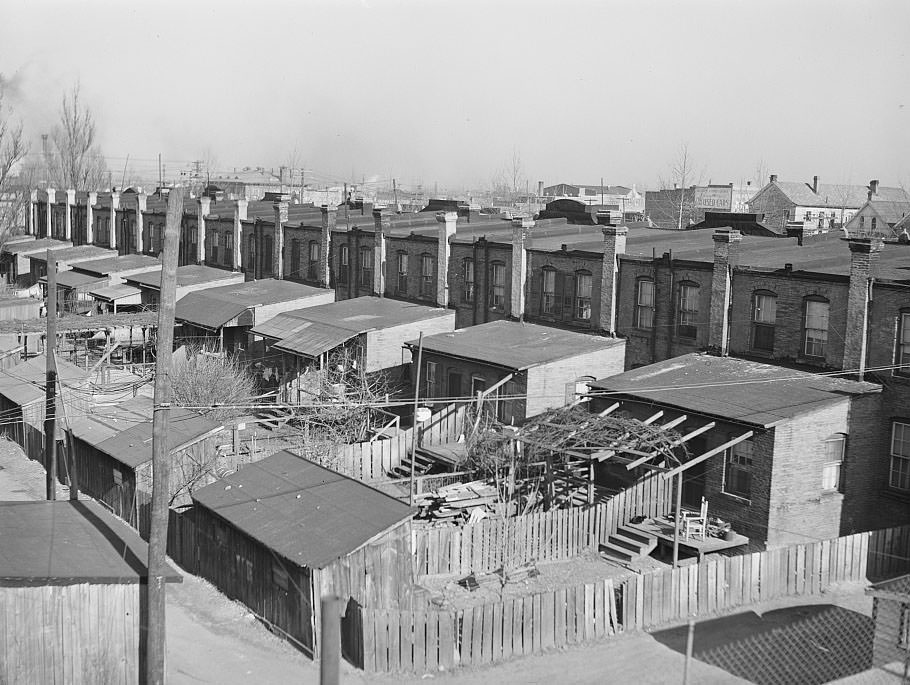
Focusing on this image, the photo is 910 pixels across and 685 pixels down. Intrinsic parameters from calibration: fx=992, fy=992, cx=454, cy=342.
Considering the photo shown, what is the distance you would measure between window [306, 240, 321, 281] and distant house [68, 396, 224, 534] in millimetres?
18860

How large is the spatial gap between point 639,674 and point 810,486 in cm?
892

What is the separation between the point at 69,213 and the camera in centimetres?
7925

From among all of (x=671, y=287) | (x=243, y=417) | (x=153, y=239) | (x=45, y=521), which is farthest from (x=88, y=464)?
(x=153, y=239)

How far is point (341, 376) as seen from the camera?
117 feet

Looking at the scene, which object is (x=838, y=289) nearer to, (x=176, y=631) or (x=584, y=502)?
(x=584, y=502)

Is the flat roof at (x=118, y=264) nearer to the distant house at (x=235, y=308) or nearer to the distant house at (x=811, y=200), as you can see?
the distant house at (x=235, y=308)

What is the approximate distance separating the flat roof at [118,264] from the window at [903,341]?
42845mm

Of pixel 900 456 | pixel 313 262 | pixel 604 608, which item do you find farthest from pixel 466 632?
pixel 313 262

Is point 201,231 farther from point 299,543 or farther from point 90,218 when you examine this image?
point 299,543

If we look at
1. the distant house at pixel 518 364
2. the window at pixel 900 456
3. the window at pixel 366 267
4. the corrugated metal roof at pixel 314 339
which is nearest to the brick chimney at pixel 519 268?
the distant house at pixel 518 364

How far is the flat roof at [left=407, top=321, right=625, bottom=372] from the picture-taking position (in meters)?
31.9

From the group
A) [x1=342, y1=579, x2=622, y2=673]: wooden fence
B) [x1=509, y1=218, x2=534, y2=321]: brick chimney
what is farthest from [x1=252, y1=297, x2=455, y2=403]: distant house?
[x1=342, y1=579, x2=622, y2=673]: wooden fence

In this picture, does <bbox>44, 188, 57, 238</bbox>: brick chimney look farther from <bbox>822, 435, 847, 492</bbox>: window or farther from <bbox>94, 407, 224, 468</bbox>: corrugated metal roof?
<bbox>822, 435, 847, 492</bbox>: window

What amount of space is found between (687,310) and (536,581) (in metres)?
12.5
